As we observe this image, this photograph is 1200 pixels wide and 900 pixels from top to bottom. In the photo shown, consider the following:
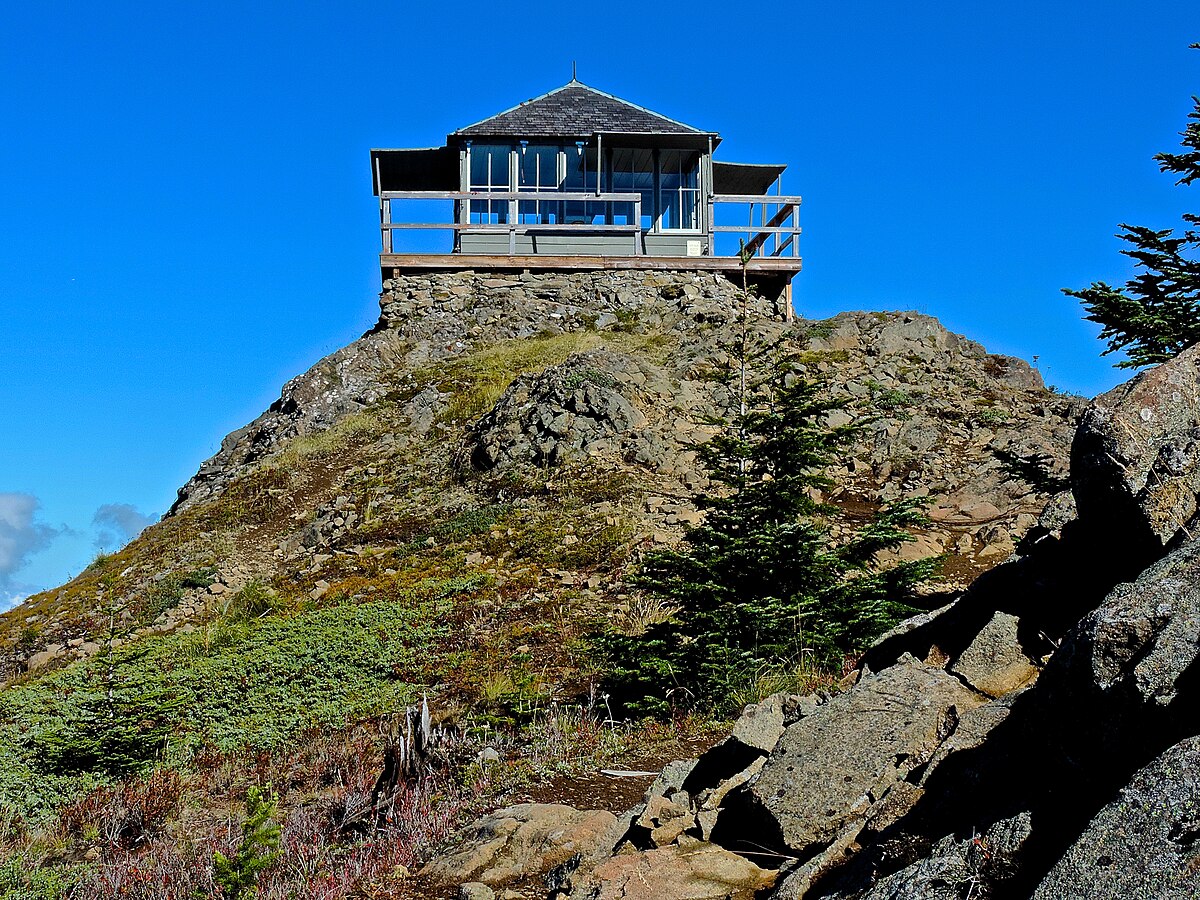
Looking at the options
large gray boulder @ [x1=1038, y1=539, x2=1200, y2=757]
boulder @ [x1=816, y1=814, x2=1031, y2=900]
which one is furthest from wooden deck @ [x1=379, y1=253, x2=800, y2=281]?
boulder @ [x1=816, y1=814, x2=1031, y2=900]

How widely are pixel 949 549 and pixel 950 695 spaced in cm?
1015

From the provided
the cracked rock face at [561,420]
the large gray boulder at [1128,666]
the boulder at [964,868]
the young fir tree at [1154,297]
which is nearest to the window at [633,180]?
the cracked rock face at [561,420]

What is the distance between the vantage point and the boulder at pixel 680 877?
4781 mm

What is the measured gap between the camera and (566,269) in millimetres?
28891

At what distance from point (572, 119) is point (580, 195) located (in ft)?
9.55

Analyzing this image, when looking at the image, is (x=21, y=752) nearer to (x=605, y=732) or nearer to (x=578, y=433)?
(x=605, y=732)

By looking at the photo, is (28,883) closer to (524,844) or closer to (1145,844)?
(524,844)

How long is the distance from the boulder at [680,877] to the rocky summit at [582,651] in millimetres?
22


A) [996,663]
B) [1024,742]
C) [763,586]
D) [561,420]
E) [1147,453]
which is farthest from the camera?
[561,420]

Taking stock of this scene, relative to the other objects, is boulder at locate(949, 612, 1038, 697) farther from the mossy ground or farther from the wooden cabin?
the wooden cabin

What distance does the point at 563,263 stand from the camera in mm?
28828

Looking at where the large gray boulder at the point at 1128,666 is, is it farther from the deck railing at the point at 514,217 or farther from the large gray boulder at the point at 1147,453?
the deck railing at the point at 514,217

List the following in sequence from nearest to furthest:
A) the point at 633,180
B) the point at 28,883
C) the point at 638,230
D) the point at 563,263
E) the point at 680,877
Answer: the point at 680,877 < the point at 28,883 < the point at 563,263 < the point at 638,230 < the point at 633,180

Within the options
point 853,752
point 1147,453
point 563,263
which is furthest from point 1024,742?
point 563,263
